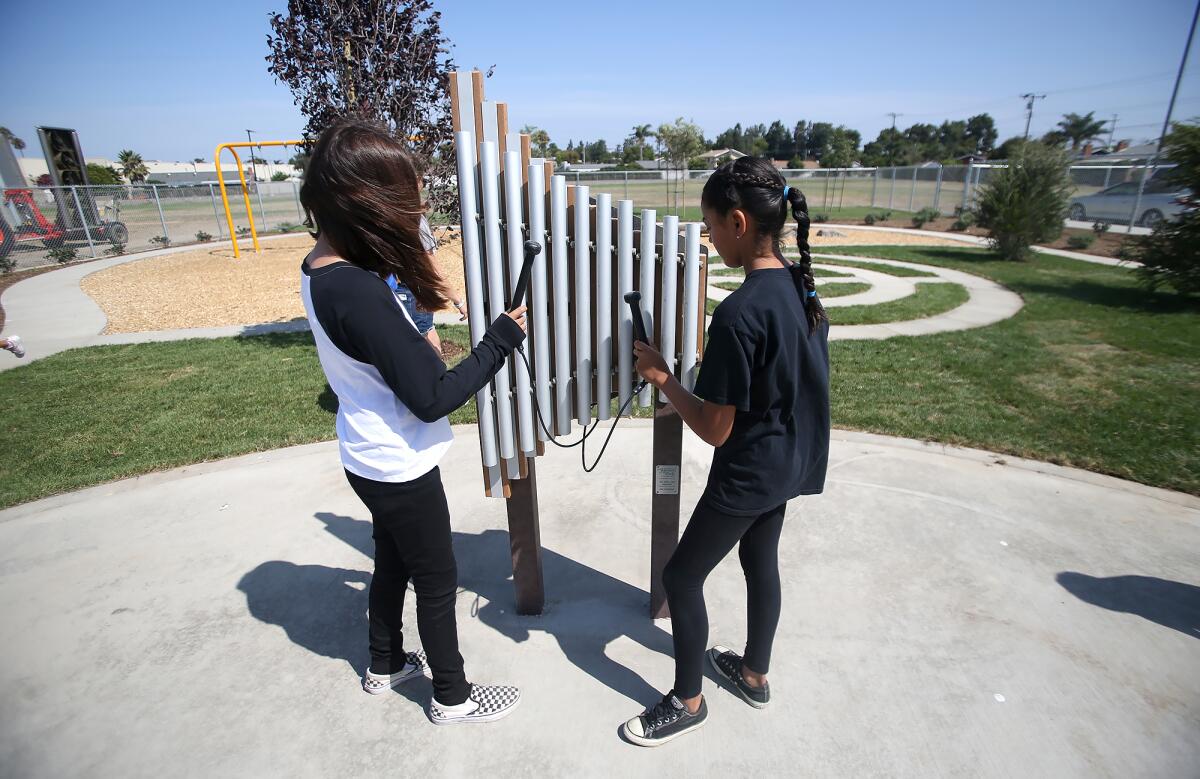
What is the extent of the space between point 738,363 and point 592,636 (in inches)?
66.5

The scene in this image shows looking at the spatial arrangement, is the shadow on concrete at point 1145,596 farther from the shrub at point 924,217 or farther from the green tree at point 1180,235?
the shrub at point 924,217

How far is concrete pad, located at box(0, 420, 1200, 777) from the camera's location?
2.26m

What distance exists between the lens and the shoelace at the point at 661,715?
2285 mm

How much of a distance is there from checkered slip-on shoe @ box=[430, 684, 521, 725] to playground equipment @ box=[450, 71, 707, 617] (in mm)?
784

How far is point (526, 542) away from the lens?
9.43 ft

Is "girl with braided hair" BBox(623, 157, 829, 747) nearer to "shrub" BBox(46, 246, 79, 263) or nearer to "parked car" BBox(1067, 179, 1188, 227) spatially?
"parked car" BBox(1067, 179, 1188, 227)

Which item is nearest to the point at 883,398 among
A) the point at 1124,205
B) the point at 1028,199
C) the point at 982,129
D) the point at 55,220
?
the point at 1028,199

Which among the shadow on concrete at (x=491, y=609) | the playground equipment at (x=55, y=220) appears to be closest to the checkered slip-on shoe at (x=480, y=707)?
the shadow on concrete at (x=491, y=609)

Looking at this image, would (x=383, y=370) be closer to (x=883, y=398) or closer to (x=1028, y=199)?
(x=883, y=398)

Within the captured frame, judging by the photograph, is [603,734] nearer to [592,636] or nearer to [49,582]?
[592,636]

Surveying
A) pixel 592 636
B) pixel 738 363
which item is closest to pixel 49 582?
pixel 592 636

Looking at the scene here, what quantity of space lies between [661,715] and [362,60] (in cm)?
691

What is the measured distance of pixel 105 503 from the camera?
408 centimetres

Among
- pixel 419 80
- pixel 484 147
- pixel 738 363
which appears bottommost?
pixel 738 363
